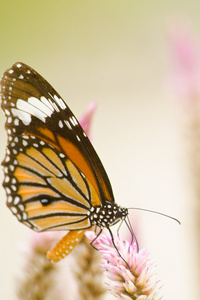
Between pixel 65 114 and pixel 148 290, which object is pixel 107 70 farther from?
pixel 148 290

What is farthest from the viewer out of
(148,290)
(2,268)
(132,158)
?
(132,158)

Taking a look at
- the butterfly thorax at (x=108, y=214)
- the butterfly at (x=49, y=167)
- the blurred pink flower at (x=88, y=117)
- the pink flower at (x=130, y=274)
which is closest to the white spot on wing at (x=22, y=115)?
the butterfly at (x=49, y=167)

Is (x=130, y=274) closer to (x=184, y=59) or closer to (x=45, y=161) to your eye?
(x=45, y=161)

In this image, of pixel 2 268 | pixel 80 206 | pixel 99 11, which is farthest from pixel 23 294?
pixel 99 11

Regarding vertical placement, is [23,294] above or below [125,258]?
below

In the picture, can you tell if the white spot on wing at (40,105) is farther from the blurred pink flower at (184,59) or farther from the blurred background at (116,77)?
the blurred background at (116,77)

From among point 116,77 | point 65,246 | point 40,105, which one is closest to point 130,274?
point 65,246

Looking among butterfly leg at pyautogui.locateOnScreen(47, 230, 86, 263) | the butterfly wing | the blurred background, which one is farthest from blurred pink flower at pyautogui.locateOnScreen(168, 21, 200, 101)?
the blurred background

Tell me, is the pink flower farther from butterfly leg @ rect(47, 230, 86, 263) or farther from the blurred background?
the blurred background
